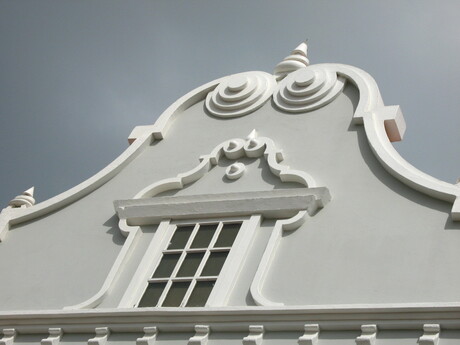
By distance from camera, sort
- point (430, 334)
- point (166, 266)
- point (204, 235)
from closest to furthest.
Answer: point (430, 334)
point (166, 266)
point (204, 235)

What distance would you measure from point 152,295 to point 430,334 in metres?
3.55

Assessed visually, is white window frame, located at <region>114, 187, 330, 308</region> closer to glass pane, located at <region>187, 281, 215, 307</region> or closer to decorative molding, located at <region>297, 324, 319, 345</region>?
glass pane, located at <region>187, 281, 215, 307</region>

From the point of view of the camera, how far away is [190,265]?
12062 mm

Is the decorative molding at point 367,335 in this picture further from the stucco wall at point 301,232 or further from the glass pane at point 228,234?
the glass pane at point 228,234

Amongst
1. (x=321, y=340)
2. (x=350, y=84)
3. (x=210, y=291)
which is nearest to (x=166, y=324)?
(x=210, y=291)

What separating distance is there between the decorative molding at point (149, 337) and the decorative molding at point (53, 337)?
111 cm

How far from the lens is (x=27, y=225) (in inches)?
554

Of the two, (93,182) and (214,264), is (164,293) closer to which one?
(214,264)

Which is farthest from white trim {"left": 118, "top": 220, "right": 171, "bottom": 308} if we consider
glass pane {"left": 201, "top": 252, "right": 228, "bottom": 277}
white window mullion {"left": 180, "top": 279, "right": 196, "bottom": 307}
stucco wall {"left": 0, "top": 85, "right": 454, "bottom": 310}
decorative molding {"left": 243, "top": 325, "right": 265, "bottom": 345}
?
decorative molding {"left": 243, "top": 325, "right": 265, "bottom": 345}

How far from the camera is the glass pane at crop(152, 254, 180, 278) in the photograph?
1205 centimetres

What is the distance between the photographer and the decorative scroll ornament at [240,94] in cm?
1438

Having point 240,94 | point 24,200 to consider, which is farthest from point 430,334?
point 24,200

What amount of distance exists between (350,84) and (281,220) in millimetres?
2860

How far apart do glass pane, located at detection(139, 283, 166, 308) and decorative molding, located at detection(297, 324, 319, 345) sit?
2128 millimetres
